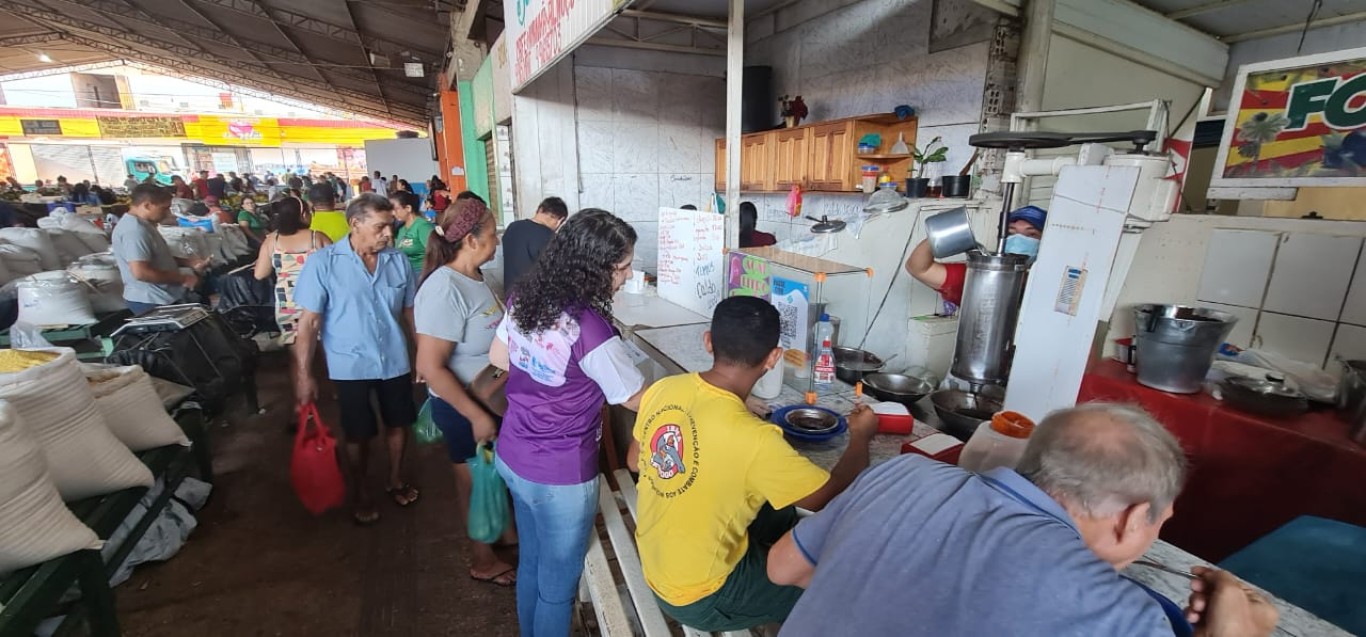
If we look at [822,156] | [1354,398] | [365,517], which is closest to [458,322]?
[365,517]

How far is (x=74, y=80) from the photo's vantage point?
28375 millimetres

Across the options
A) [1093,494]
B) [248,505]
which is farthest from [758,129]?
[1093,494]

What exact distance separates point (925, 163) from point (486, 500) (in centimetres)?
438

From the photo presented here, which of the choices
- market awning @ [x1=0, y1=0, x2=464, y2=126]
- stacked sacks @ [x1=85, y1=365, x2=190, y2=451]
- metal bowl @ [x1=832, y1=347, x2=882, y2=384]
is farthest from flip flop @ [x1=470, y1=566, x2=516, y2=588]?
market awning @ [x1=0, y1=0, x2=464, y2=126]

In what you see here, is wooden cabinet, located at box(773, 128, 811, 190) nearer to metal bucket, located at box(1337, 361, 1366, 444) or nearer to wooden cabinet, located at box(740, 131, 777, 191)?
wooden cabinet, located at box(740, 131, 777, 191)

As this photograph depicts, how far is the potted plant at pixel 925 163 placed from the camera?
15.6ft

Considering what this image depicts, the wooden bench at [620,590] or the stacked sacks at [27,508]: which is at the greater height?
the stacked sacks at [27,508]

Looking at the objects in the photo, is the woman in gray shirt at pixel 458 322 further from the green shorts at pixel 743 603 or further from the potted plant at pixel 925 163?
the potted plant at pixel 925 163

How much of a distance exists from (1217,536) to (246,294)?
7488 millimetres

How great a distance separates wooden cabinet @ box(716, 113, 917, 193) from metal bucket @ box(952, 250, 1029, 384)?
3044mm

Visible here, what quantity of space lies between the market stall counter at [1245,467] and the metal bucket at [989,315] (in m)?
0.37

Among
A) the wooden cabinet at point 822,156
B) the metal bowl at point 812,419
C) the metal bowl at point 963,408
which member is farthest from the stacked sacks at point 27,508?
the wooden cabinet at point 822,156

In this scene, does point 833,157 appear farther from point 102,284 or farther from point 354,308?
point 102,284

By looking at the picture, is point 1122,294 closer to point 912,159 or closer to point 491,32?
point 912,159
